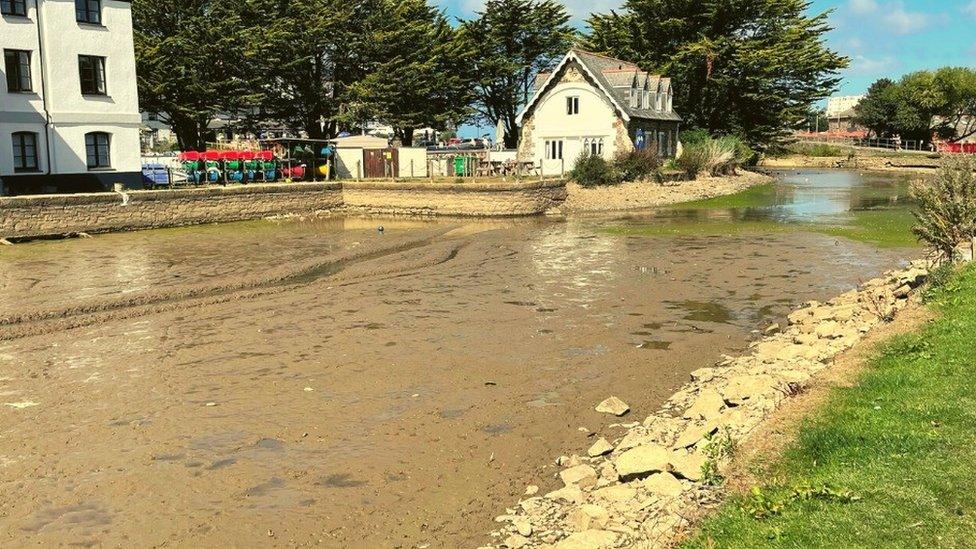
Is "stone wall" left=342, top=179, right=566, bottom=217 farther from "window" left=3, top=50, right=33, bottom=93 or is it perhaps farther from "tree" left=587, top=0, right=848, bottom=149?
"tree" left=587, top=0, right=848, bottom=149

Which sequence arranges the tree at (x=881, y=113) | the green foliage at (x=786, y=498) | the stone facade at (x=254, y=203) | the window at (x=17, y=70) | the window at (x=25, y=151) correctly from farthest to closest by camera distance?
the tree at (x=881, y=113) < the window at (x=25, y=151) < the window at (x=17, y=70) < the stone facade at (x=254, y=203) < the green foliage at (x=786, y=498)

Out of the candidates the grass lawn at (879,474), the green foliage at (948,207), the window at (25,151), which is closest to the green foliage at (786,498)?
the grass lawn at (879,474)

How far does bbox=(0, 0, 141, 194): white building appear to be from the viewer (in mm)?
32719

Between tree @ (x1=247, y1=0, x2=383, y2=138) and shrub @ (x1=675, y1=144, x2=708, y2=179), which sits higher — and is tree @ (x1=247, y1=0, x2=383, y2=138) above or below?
above

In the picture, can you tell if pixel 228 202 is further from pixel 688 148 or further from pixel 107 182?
pixel 688 148

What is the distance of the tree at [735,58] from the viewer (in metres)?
60.7

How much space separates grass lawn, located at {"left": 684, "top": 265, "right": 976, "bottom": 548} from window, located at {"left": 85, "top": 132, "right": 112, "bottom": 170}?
34930mm

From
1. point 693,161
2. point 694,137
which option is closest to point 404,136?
point 693,161

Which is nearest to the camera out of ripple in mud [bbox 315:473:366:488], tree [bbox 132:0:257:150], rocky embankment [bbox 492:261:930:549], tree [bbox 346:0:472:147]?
rocky embankment [bbox 492:261:930:549]

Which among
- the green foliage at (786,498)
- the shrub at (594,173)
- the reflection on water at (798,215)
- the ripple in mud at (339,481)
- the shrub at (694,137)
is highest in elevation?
the shrub at (694,137)

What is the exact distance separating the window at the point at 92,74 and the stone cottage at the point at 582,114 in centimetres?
2513

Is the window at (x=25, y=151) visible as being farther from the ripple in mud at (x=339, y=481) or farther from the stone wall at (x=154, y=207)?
the ripple in mud at (x=339, y=481)

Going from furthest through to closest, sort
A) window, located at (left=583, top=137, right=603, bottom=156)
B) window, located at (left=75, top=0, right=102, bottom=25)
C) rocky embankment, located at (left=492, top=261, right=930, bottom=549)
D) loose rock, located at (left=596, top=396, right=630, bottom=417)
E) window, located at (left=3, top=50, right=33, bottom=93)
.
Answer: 1. window, located at (left=583, top=137, right=603, bottom=156)
2. window, located at (left=75, top=0, right=102, bottom=25)
3. window, located at (left=3, top=50, right=33, bottom=93)
4. loose rock, located at (left=596, top=396, right=630, bottom=417)
5. rocky embankment, located at (left=492, top=261, right=930, bottom=549)

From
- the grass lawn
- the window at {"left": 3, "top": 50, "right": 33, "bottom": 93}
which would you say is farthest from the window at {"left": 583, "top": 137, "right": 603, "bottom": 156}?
the grass lawn
